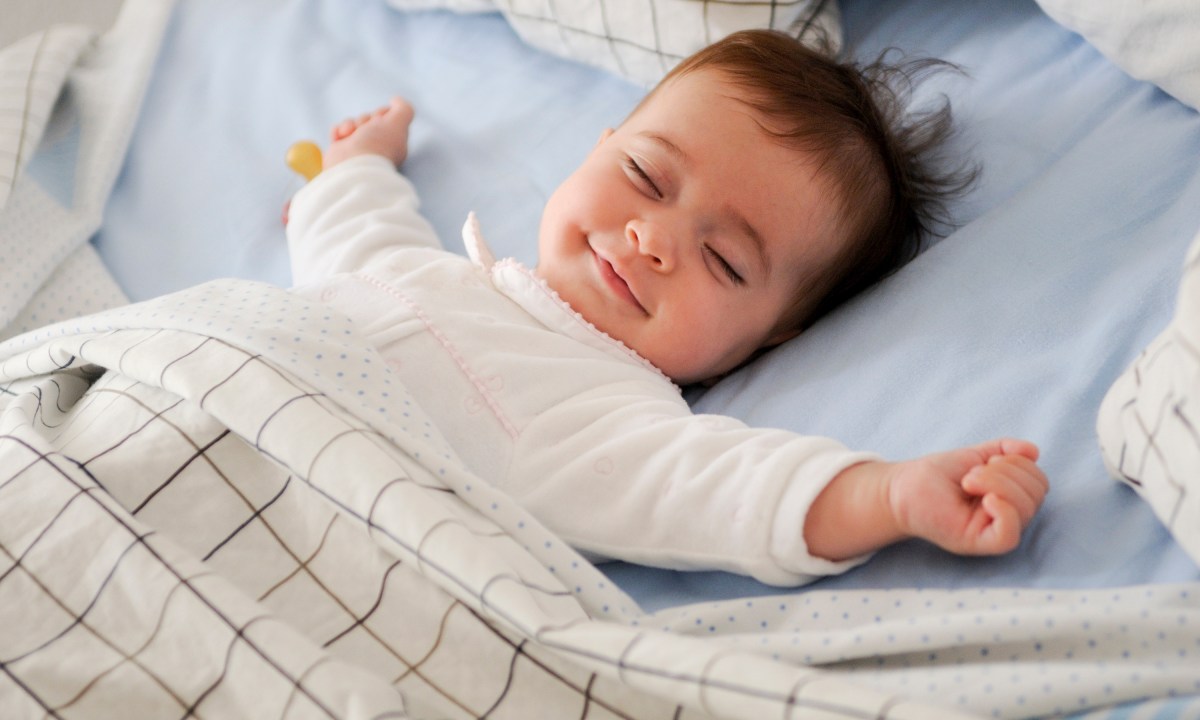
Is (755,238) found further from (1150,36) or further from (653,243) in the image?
(1150,36)

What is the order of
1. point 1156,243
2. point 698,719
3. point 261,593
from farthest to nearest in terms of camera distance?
point 1156,243, point 261,593, point 698,719

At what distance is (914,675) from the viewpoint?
74cm

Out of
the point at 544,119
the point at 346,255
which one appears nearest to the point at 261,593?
the point at 346,255

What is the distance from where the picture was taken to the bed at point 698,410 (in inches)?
28.6

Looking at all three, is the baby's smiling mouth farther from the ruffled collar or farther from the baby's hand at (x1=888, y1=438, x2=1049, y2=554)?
the baby's hand at (x1=888, y1=438, x2=1049, y2=554)

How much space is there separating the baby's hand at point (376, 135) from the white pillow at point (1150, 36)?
94cm

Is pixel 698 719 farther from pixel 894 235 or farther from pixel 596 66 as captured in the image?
pixel 596 66

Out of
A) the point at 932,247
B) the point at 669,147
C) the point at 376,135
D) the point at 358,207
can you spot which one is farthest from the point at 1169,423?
the point at 376,135

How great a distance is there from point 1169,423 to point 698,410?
0.55 m

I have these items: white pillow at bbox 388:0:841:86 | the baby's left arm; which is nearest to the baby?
the baby's left arm

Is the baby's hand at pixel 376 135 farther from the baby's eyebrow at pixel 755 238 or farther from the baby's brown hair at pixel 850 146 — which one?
the baby's eyebrow at pixel 755 238

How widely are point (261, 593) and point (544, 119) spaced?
96 centimetres

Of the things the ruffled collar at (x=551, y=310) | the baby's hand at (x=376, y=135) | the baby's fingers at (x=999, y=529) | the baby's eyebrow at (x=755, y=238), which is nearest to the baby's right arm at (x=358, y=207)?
the baby's hand at (x=376, y=135)

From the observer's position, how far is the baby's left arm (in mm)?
825
